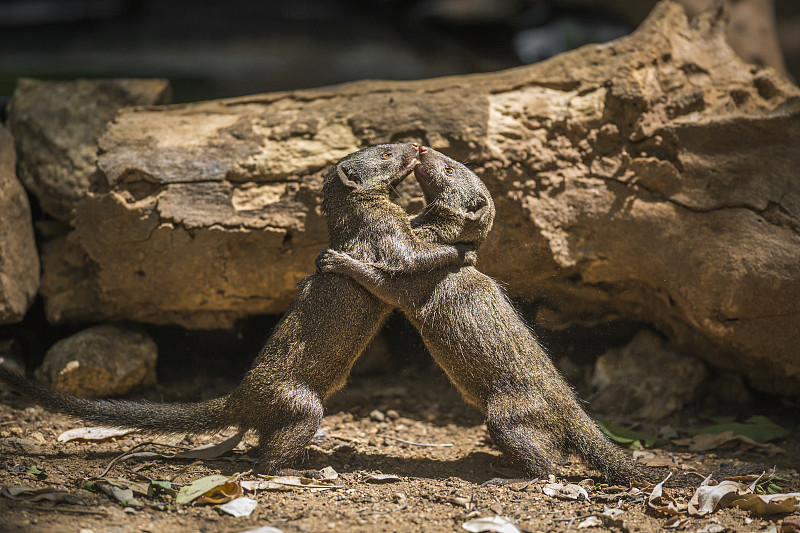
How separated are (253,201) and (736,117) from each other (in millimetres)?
3669

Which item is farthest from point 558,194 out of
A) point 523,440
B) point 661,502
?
point 661,502

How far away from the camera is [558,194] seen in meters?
5.27

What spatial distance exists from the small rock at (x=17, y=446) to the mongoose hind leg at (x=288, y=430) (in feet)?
5.03

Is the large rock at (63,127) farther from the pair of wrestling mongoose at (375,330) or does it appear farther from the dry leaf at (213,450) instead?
the dry leaf at (213,450)

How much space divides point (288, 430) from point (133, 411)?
39.2 inches

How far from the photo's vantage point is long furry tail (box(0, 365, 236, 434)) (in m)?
4.24

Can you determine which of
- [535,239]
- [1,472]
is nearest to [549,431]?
[535,239]

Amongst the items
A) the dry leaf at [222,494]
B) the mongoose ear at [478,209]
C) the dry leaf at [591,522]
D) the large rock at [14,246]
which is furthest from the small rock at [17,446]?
the dry leaf at [591,522]

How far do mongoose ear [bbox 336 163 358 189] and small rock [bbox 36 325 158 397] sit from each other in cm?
251

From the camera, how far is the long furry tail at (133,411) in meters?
4.24

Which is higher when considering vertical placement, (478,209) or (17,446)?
(478,209)

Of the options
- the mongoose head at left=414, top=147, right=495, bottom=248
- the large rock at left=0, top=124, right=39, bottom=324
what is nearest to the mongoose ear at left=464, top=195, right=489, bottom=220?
the mongoose head at left=414, top=147, right=495, bottom=248

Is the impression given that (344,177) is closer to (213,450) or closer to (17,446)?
(213,450)

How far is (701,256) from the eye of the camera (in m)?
5.07
